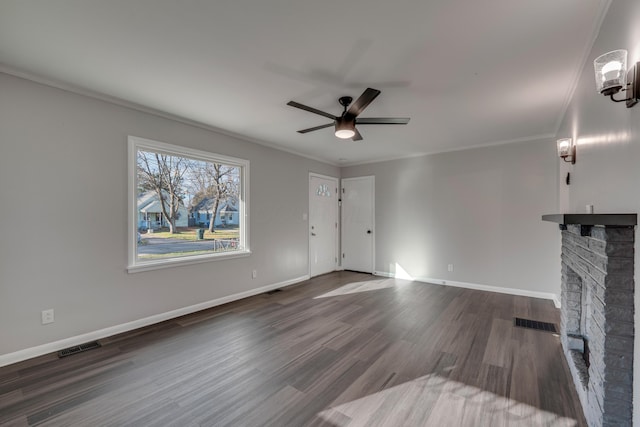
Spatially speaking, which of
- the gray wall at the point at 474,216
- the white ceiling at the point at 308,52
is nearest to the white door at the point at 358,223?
the gray wall at the point at 474,216

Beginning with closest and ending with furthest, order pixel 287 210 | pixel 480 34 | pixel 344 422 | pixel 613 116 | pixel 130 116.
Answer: pixel 613 116
pixel 344 422
pixel 480 34
pixel 130 116
pixel 287 210

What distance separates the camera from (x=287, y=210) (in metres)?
5.07

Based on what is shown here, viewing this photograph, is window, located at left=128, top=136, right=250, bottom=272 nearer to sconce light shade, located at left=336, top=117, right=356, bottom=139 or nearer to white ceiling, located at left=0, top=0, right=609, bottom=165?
white ceiling, located at left=0, top=0, right=609, bottom=165

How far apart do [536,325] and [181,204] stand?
4.54 meters

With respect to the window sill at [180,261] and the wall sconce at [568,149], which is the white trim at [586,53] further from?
the window sill at [180,261]

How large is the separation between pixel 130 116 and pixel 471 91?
11.8ft

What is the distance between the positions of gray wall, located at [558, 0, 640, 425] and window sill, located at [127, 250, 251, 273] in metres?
3.90

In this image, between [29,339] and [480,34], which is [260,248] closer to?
[29,339]

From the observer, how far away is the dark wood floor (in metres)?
1.84

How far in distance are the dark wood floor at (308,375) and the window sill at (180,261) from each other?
67cm

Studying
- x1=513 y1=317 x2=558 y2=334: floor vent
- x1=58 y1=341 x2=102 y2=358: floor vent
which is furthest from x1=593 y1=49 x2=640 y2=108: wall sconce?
x1=58 y1=341 x2=102 y2=358: floor vent

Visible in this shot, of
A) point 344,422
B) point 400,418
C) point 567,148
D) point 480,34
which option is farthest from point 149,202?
point 567,148

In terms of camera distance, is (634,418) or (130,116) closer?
(634,418)

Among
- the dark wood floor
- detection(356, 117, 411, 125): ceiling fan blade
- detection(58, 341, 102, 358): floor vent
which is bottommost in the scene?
the dark wood floor
